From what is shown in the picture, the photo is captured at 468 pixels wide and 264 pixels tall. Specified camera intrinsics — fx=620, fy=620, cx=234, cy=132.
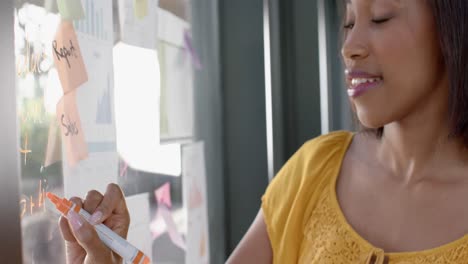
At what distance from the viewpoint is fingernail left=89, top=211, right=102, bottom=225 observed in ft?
2.35

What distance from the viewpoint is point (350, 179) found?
1.10 metres

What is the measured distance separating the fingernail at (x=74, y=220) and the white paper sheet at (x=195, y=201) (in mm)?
462

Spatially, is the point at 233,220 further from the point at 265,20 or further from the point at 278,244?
the point at 265,20

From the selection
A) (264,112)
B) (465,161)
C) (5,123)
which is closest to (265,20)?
(264,112)

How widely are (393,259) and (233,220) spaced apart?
0.45 metres

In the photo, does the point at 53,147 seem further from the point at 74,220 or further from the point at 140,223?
the point at 140,223

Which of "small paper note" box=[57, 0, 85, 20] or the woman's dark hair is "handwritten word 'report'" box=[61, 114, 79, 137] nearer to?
"small paper note" box=[57, 0, 85, 20]

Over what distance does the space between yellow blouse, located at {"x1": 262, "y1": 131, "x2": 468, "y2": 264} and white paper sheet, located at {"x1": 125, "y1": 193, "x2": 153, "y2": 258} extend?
212mm

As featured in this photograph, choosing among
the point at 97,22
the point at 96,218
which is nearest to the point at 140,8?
the point at 97,22

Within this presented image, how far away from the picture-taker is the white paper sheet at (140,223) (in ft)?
3.12

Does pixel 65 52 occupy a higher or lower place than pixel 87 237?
higher

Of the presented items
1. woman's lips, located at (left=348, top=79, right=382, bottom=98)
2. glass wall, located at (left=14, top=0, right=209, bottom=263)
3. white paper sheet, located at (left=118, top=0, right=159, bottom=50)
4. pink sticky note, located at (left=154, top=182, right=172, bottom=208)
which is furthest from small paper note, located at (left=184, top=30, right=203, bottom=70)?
A: woman's lips, located at (left=348, top=79, right=382, bottom=98)

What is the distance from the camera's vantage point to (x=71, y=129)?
779 millimetres

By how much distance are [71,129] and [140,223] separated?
26 centimetres
